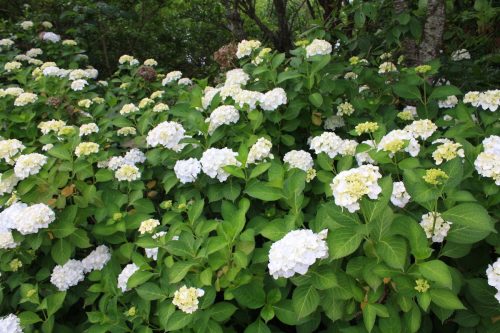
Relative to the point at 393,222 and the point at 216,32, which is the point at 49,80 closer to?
the point at 393,222

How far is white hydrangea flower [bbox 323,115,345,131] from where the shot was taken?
238 centimetres

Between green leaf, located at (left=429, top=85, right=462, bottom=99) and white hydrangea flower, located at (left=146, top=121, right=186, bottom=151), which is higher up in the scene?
green leaf, located at (left=429, top=85, right=462, bottom=99)

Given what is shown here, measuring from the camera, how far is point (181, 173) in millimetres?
2018

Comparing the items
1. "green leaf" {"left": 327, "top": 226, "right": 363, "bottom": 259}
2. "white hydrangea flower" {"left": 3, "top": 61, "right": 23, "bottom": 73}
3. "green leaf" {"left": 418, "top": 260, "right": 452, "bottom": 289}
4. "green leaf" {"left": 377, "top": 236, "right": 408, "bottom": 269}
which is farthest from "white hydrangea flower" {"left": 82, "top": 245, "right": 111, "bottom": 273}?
"white hydrangea flower" {"left": 3, "top": 61, "right": 23, "bottom": 73}

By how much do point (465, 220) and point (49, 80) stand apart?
320cm

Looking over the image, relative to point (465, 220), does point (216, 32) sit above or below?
below

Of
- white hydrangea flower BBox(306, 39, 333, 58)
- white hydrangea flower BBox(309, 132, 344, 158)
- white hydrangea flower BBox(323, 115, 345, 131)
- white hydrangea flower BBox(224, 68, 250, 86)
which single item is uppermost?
white hydrangea flower BBox(306, 39, 333, 58)

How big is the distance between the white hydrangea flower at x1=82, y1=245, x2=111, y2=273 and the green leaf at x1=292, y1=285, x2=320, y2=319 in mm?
1080

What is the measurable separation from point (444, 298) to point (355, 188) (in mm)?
413

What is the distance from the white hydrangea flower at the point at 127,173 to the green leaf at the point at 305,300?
3.62 ft

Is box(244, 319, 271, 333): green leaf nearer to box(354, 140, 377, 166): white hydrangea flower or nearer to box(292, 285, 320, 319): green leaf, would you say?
box(292, 285, 320, 319): green leaf

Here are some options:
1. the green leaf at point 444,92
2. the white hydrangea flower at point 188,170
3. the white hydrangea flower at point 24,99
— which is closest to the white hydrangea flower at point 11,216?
the white hydrangea flower at point 188,170

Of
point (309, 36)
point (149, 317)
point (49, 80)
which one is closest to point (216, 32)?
point (49, 80)

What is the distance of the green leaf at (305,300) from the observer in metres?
1.38
